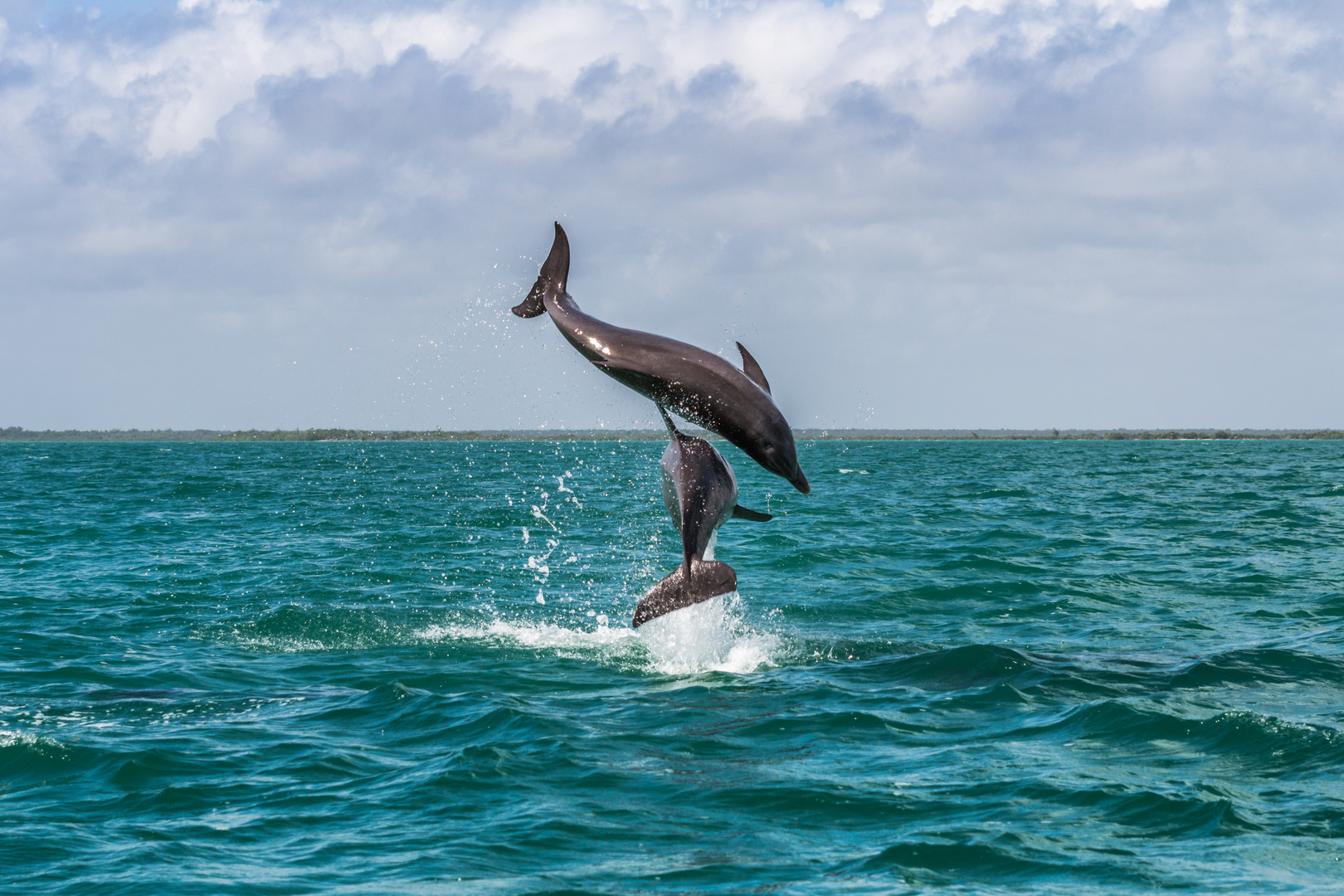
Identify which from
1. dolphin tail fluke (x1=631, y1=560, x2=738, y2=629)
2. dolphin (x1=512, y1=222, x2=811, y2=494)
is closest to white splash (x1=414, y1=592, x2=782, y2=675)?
dolphin tail fluke (x1=631, y1=560, x2=738, y2=629)

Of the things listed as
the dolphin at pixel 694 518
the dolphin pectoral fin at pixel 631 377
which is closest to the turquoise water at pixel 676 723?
the dolphin at pixel 694 518

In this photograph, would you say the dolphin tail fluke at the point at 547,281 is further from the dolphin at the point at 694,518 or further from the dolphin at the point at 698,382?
the dolphin at the point at 694,518

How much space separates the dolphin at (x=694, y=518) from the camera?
13.0 metres

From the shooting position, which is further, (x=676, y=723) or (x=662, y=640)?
(x=662, y=640)

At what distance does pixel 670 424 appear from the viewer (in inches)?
506

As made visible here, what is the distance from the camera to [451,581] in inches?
978

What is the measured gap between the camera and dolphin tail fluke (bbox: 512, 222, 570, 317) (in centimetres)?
1306

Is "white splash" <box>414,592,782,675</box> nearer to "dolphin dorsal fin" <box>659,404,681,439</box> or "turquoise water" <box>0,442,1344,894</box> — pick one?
"turquoise water" <box>0,442,1344,894</box>

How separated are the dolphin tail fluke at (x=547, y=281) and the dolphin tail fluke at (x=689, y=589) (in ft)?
10.5

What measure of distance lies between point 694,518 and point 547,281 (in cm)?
301

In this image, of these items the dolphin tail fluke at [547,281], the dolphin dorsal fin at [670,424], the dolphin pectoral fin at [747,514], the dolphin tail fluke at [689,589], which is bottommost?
the dolphin tail fluke at [689,589]

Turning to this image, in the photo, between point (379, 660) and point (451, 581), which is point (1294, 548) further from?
point (379, 660)

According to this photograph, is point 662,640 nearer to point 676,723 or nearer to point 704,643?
point 704,643

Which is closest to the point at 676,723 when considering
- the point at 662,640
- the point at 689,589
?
the point at 689,589
